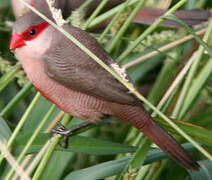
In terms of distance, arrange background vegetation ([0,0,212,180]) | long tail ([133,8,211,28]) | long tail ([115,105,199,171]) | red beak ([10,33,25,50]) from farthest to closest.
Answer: long tail ([133,8,211,28])
red beak ([10,33,25,50])
long tail ([115,105,199,171])
background vegetation ([0,0,212,180])

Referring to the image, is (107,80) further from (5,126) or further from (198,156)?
(198,156)

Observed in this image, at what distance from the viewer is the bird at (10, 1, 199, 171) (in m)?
1.72

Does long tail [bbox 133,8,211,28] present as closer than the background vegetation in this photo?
No

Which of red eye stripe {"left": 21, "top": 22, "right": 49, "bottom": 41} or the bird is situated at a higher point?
red eye stripe {"left": 21, "top": 22, "right": 49, "bottom": 41}

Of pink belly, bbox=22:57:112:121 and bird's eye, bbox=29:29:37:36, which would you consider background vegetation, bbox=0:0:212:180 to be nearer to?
pink belly, bbox=22:57:112:121

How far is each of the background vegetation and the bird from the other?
6 cm

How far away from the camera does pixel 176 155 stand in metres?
1.59

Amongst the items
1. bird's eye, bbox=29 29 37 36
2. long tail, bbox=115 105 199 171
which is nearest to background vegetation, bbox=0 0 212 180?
long tail, bbox=115 105 199 171

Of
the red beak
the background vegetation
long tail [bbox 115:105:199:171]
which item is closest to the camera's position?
the background vegetation

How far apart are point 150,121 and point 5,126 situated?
58 cm

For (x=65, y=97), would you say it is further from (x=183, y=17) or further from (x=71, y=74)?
(x=183, y=17)

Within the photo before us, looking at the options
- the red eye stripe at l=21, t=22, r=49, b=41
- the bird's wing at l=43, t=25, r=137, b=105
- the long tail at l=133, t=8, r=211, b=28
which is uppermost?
the red eye stripe at l=21, t=22, r=49, b=41

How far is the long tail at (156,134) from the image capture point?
1590 mm

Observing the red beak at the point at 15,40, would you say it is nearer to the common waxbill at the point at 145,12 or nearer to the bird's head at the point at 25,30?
the bird's head at the point at 25,30
